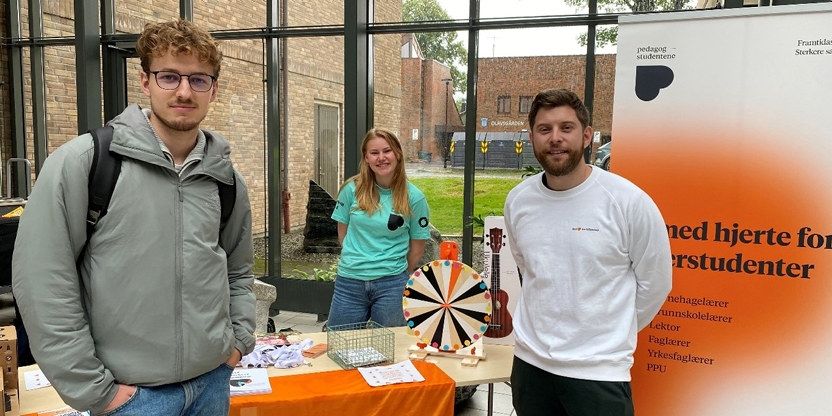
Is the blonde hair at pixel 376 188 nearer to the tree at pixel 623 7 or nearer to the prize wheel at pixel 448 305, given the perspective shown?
the prize wheel at pixel 448 305

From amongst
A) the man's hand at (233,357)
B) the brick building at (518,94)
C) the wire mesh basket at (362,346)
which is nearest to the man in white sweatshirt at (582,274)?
the wire mesh basket at (362,346)

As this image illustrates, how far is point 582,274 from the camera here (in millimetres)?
1828

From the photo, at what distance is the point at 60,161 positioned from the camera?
3.99 feet

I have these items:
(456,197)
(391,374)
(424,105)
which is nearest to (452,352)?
(391,374)

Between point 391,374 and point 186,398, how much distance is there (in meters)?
1.06

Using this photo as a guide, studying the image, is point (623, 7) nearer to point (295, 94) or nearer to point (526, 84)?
point (526, 84)

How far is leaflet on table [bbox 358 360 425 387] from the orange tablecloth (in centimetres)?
3

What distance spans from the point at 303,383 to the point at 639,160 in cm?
Result: 164

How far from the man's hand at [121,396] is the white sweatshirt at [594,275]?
1209mm

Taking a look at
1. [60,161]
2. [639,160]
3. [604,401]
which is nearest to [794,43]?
[639,160]

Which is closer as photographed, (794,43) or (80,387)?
(80,387)

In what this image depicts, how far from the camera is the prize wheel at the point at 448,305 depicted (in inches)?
99.8

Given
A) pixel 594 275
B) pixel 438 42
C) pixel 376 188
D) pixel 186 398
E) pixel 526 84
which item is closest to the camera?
pixel 186 398

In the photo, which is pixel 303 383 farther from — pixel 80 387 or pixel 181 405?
pixel 80 387
